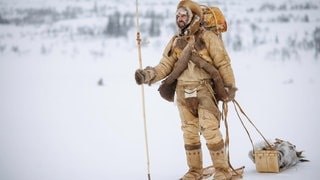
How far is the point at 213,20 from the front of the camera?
151 inches

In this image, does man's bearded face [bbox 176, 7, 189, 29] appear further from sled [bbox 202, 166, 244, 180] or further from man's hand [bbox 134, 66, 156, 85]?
sled [bbox 202, 166, 244, 180]

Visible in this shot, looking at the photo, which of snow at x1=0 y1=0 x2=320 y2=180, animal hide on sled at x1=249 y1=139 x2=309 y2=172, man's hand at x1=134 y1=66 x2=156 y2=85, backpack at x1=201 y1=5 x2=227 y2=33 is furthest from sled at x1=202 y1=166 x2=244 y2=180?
backpack at x1=201 y1=5 x2=227 y2=33

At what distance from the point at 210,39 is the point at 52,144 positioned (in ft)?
9.27

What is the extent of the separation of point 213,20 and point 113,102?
5.40 metres

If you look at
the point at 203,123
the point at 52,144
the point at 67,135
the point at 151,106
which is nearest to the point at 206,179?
the point at 203,123

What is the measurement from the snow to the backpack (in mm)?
1318

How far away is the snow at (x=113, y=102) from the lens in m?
4.72

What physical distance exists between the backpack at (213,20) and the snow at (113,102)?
51.9 inches

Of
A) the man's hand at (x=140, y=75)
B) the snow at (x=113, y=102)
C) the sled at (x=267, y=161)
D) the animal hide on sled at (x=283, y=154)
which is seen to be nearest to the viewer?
the man's hand at (x=140, y=75)

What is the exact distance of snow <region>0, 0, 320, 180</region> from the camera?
15.5ft

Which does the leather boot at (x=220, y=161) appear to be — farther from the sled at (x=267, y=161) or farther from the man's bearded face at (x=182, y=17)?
the man's bearded face at (x=182, y=17)

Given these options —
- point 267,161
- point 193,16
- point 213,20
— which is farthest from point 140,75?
point 267,161

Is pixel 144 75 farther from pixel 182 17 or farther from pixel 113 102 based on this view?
pixel 113 102

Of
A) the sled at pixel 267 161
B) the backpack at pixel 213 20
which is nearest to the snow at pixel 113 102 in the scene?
the sled at pixel 267 161
